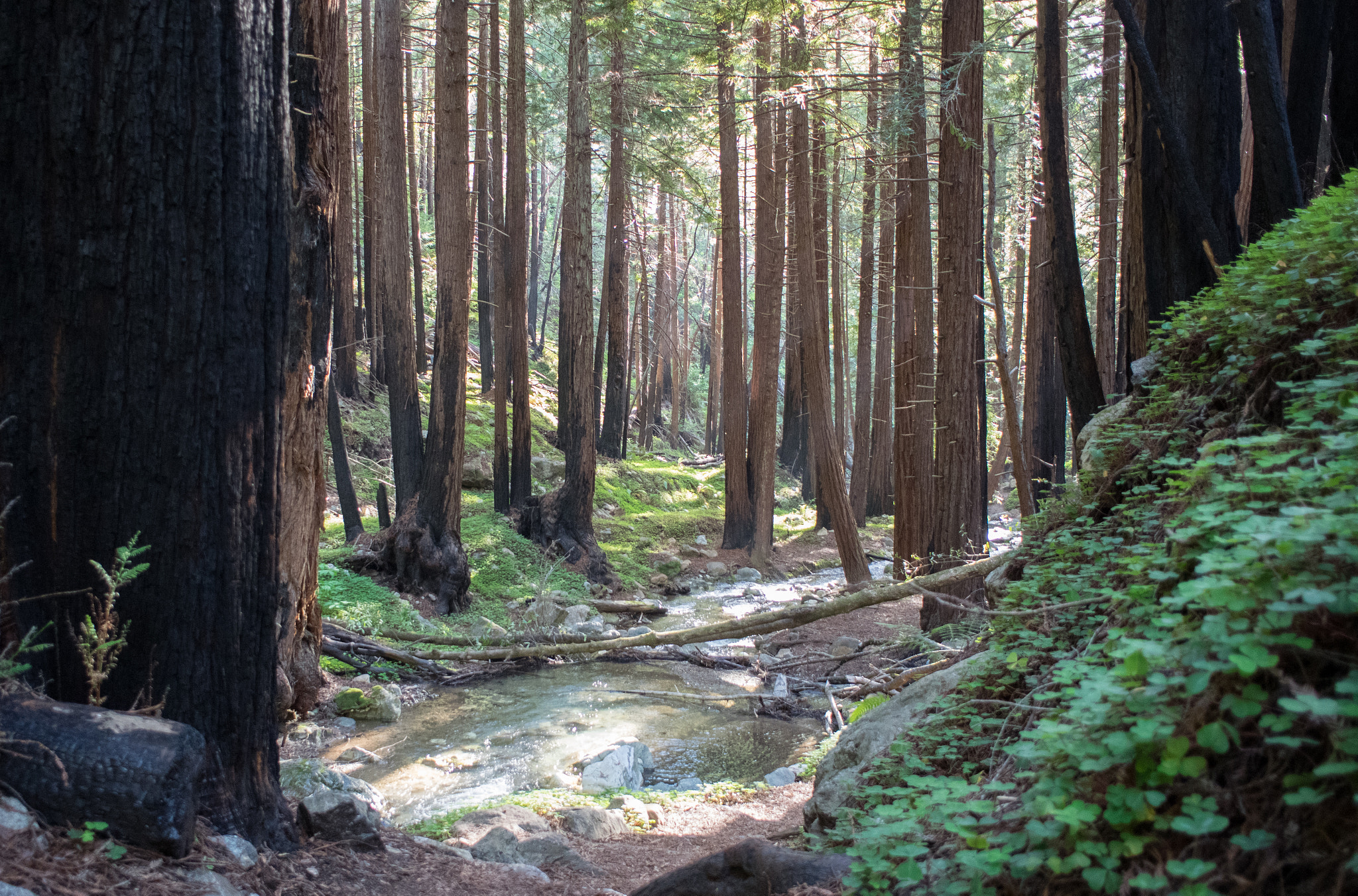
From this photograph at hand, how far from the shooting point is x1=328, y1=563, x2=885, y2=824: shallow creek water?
5.71 meters

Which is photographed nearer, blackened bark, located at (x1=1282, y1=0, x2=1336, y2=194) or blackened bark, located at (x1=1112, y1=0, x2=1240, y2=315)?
blackened bark, located at (x1=1112, y1=0, x2=1240, y2=315)

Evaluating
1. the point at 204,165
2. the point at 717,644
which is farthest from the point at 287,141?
the point at 717,644

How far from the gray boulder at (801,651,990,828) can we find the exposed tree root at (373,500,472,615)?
712cm

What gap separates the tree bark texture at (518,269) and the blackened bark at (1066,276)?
10.00 metres

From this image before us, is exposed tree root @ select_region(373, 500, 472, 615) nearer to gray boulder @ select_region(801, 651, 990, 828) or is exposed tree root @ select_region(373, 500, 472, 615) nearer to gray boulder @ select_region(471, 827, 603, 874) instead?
gray boulder @ select_region(471, 827, 603, 874)

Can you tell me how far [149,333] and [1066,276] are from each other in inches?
205

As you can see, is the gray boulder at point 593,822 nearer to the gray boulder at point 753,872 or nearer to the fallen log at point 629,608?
the gray boulder at point 753,872

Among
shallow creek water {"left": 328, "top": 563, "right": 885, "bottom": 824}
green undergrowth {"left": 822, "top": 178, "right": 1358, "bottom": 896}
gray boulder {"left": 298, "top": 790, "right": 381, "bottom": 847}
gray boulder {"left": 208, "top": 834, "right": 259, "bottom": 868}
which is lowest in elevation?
shallow creek water {"left": 328, "top": 563, "right": 885, "bottom": 824}

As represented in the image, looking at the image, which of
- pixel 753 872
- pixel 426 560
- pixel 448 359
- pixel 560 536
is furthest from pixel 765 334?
pixel 753 872

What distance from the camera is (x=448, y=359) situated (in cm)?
1130

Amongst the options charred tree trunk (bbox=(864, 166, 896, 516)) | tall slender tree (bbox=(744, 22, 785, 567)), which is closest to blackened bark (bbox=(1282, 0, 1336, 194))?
tall slender tree (bbox=(744, 22, 785, 567))

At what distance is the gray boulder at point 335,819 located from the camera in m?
3.44

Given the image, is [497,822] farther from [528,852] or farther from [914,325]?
[914,325]

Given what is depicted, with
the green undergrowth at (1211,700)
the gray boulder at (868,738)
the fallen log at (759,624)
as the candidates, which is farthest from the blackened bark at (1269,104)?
the gray boulder at (868,738)
